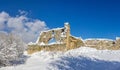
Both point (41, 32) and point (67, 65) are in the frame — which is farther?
point (41, 32)

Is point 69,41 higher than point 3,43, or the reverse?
point 69,41

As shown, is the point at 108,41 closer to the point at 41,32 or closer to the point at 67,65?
the point at 41,32

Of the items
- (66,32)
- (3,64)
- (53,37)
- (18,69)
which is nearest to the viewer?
(18,69)

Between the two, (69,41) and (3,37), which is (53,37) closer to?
(69,41)

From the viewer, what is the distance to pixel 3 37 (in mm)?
16547

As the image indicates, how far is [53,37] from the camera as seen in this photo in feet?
119

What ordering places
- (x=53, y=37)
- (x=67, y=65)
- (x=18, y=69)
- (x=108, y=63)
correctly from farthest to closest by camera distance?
(x=53, y=37) < (x=108, y=63) < (x=67, y=65) < (x=18, y=69)

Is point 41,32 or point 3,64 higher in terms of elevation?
point 41,32

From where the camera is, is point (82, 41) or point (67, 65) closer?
point (67, 65)

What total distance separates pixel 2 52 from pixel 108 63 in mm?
6457

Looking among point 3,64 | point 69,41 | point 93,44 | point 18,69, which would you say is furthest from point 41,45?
point 18,69

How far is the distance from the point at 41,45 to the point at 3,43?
17.2m

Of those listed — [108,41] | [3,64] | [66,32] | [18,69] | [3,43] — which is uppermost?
[66,32]

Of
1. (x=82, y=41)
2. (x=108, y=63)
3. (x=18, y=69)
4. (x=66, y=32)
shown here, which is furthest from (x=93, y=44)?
(x=18, y=69)
